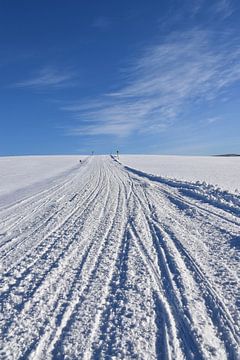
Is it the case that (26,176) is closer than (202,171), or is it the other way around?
(202,171)

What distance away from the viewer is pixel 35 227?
7.85m

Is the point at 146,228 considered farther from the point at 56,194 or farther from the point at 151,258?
the point at 56,194

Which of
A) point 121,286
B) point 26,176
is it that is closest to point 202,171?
point 26,176

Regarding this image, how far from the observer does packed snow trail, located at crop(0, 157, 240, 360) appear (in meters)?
3.18

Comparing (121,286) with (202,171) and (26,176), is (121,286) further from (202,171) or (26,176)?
(26,176)

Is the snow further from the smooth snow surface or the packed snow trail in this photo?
the packed snow trail

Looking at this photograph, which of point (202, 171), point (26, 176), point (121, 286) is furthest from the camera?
point (26, 176)

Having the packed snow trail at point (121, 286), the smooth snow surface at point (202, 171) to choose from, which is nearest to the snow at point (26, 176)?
the smooth snow surface at point (202, 171)

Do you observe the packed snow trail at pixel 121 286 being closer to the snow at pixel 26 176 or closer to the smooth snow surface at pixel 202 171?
the smooth snow surface at pixel 202 171

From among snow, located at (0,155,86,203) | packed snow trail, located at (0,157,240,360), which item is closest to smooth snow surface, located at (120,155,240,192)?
packed snow trail, located at (0,157,240,360)

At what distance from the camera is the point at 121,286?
4.39 metres

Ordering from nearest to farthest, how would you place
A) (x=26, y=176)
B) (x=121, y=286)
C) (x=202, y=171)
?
1. (x=121, y=286)
2. (x=202, y=171)
3. (x=26, y=176)

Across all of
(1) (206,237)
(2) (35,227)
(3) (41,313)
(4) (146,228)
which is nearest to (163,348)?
(3) (41,313)

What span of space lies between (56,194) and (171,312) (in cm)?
989
